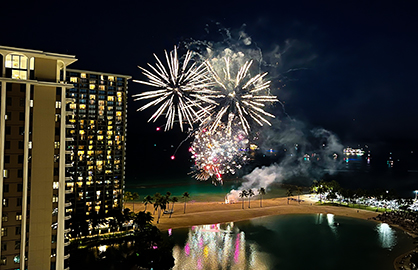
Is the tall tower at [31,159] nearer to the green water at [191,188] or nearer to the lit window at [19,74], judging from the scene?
the lit window at [19,74]

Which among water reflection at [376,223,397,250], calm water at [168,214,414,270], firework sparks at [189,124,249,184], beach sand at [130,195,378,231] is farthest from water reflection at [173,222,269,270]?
water reflection at [376,223,397,250]

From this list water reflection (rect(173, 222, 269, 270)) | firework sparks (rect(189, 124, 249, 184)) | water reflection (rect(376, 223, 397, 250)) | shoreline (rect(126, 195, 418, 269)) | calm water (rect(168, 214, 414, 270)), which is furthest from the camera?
shoreline (rect(126, 195, 418, 269))

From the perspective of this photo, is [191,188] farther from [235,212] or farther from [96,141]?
[96,141]

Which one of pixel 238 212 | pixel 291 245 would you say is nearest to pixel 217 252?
pixel 291 245

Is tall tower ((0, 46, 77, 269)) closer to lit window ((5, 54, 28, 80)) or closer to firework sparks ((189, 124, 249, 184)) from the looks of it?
lit window ((5, 54, 28, 80))

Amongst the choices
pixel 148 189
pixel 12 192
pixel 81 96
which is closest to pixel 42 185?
pixel 12 192

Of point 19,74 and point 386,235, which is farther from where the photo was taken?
point 386,235

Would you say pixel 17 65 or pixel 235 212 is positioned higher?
pixel 17 65
